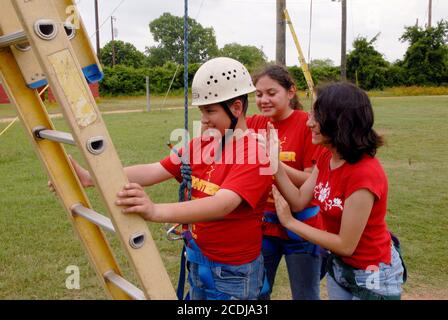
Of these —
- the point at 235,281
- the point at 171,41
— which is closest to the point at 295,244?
the point at 235,281

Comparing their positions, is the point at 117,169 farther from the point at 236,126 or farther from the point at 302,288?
the point at 302,288

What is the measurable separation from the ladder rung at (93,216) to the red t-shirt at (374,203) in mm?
1089

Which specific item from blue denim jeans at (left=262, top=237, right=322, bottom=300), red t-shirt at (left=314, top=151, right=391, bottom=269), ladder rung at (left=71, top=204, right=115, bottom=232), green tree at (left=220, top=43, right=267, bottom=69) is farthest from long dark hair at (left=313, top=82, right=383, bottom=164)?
green tree at (left=220, top=43, right=267, bottom=69)

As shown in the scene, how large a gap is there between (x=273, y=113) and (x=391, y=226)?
3432mm

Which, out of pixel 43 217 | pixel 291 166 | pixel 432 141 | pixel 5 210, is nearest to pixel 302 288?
pixel 291 166

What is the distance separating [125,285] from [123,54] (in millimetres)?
61495

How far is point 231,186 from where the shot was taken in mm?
2014

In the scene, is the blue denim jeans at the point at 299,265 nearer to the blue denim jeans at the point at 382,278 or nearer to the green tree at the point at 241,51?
the blue denim jeans at the point at 382,278

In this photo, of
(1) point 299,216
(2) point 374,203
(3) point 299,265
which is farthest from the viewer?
(3) point 299,265

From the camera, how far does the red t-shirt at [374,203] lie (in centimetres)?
210

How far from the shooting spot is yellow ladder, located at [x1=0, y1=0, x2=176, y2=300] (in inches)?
60.6

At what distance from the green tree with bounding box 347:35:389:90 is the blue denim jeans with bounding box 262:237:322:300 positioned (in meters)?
41.2

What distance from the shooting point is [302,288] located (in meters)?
3.01

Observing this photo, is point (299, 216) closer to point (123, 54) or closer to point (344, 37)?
point (344, 37)
